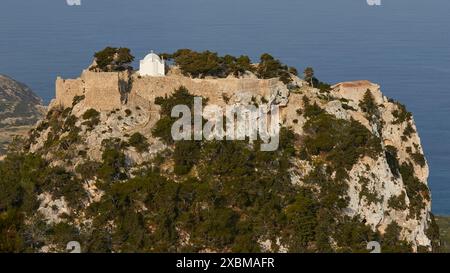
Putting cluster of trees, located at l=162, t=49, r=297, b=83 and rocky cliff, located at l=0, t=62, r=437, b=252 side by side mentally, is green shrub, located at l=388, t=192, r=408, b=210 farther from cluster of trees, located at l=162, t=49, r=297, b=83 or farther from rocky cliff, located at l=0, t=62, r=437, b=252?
cluster of trees, located at l=162, t=49, r=297, b=83

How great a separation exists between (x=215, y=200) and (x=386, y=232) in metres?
8.07

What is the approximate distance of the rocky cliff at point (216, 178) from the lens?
34.8 m

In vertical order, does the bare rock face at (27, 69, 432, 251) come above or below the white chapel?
below

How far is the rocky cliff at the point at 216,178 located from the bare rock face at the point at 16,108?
72.7 metres

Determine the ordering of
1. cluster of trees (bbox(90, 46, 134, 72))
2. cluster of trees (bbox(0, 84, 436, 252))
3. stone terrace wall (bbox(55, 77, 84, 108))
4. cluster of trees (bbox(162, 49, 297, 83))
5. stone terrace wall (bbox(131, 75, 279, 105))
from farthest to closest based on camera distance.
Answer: cluster of trees (bbox(90, 46, 134, 72)) → cluster of trees (bbox(162, 49, 297, 83)) → stone terrace wall (bbox(55, 77, 84, 108)) → stone terrace wall (bbox(131, 75, 279, 105)) → cluster of trees (bbox(0, 84, 436, 252))

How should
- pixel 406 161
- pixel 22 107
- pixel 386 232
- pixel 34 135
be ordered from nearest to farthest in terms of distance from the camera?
pixel 386 232 → pixel 34 135 → pixel 406 161 → pixel 22 107

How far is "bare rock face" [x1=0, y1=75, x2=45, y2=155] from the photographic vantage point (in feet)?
392

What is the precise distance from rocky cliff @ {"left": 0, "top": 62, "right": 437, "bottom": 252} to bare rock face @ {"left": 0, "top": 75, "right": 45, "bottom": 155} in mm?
72697

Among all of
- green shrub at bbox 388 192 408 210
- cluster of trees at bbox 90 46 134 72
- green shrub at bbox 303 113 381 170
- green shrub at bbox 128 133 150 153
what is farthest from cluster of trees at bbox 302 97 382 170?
cluster of trees at bbox 90 46 134 72

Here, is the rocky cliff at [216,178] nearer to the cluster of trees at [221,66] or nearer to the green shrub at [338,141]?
the green shrub at [338,141]

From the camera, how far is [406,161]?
4512cm

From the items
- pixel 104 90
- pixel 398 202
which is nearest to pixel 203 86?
pixel 104 90
